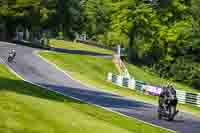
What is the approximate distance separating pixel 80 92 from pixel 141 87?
1229 centimetres

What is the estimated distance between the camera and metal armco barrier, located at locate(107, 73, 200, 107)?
4409 centimetres

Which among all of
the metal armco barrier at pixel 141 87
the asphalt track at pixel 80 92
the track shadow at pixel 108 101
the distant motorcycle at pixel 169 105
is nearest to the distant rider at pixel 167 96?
the distant motorcycle at pixel 169 105

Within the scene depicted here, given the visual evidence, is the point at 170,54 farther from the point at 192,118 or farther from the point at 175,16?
the point at 192,118

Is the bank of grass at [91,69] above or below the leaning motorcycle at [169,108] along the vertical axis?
below

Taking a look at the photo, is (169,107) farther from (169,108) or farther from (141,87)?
(141,87)

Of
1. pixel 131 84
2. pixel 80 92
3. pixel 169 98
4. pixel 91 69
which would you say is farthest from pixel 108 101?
pixel 91 69

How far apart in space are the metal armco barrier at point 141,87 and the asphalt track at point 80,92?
17.7 feet

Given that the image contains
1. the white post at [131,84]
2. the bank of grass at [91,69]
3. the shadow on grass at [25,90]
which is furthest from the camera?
the white post at [131,84]

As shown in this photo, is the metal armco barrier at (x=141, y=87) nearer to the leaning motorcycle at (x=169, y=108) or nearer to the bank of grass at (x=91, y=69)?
the bank of grass at (x=91, y=69)

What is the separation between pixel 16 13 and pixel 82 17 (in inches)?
1243

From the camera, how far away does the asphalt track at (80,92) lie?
26.9 m

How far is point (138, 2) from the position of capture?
8006cm

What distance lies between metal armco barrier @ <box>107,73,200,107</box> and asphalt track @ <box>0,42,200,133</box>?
5.38m

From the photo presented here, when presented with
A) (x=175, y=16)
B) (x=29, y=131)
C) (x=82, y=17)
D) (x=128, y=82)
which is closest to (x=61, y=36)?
(x=82, y=17)
